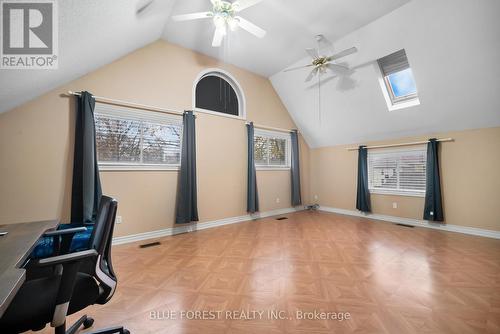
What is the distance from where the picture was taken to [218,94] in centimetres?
449

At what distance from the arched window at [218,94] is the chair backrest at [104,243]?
3146 millimetres

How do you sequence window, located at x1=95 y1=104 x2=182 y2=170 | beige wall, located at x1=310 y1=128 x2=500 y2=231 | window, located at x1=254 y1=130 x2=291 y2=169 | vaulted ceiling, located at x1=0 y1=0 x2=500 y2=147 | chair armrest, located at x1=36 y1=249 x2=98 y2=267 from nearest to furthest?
chair armrest, located at x1=36 y1=249 x2=98 y2=267 < vaulted ceiling, located at x1=0 y1=0 x2=500 y2=147 < window, located at x1=95 y1=104 x2=182 y2=170 < beige wall, located at x1=310 y1=128 x2=500 y2=231 < window, located at x1=254 y1=130 x2=291 y2=169

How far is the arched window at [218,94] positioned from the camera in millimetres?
4203

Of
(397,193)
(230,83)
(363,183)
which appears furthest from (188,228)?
(397,193)

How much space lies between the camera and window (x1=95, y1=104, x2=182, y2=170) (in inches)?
125

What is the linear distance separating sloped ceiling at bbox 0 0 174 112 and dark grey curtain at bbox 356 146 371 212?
4739mm

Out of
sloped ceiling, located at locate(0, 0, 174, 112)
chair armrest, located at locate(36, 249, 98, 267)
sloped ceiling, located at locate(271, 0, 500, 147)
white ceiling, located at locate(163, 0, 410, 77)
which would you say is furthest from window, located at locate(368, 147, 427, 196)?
chair armrest, located at locate(36, 249, 98, 267)

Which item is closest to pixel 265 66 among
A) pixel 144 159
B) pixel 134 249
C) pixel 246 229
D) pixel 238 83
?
pixel 238 83

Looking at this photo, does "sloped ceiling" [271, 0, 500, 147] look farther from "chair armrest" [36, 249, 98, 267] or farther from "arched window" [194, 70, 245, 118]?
"chair armrest" [36, 249, 98, 267]

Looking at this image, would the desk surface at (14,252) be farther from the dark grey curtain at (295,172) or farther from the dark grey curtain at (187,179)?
the dark grey curtain at (295,172)

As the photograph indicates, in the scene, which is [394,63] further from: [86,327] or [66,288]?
[86,327]

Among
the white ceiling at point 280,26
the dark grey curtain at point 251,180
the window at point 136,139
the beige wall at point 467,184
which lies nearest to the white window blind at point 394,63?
the white ceiling at point 280,26

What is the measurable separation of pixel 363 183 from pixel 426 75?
2413 mm

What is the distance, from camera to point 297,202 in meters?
5.56
